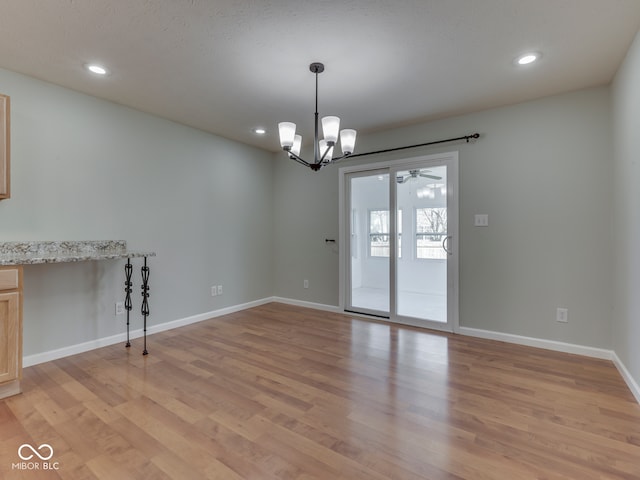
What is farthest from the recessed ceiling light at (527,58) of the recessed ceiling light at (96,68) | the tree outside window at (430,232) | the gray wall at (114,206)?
the gray wall at (114,206)

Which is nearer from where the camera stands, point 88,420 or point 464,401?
point 88,420

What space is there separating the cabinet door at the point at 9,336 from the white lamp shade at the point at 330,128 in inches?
97.5

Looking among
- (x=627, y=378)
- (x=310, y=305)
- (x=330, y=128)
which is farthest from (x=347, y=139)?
(x=310, y=305)

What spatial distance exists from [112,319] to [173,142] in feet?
6.85

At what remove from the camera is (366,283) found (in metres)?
4.46

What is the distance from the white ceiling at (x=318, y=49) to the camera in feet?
6.34

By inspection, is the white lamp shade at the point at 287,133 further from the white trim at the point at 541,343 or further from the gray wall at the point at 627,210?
the white trim at the point at 541,343

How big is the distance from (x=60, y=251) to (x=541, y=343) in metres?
4.62

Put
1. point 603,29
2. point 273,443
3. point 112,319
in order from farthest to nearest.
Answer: point 112,319 → point 603,29 → point 273,443

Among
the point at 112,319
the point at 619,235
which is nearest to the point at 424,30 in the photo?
the point at 619,235

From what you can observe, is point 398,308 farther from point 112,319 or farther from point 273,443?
point 112,319

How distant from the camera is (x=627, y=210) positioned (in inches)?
95.1

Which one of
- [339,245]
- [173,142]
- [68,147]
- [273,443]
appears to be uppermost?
[173,142]

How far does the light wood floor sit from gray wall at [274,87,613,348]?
414 mm
